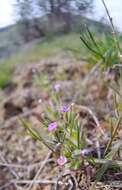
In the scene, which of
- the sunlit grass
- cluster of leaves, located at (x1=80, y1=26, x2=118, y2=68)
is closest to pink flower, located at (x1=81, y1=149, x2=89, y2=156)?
cluster of leaves, located at (x1=80, y1=26, x2=118, y2=68)

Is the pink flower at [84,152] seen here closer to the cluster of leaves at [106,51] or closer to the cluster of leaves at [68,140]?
the cluster of leaves at [68,140]

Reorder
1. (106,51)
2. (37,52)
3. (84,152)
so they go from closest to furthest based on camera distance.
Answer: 1. (84,152)
2. (106,51)
3. (37,52)

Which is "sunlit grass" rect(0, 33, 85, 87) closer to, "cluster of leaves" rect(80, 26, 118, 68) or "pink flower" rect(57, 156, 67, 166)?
"cluster of leaves" rect(80, 26, 118, 68)

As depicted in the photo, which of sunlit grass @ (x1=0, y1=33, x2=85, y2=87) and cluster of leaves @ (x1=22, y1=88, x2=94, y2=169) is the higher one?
cluster of leaves @ (x1=22, y1=88, x2=94, y2=169)

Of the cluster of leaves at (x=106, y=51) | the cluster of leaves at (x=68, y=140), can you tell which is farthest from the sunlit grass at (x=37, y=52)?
the cluster of leaves at (x=68, y=140)

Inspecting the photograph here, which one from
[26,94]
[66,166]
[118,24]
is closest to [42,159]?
[66,166]

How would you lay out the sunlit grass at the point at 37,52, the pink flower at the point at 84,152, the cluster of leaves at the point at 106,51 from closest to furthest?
1. the pink flower at the point at 84,152
2. the cluster of leaves at the point at 106,51
3. the sunlit grass at the point at 37,52

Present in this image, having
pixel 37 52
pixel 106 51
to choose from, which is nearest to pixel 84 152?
pixel 106 51

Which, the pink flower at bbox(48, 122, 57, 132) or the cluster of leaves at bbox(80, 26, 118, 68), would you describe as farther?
the cluster of leaves at bbox(80, 26, 118, 68)

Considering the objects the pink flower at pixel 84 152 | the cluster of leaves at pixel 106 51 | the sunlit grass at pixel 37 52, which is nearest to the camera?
the pink flower at pixel 84 152

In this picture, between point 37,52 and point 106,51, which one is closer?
point 106,51

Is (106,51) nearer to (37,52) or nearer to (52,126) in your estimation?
(52,126)
